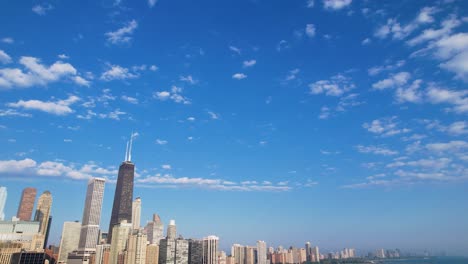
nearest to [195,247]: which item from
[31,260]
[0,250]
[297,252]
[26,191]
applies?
[31,260]

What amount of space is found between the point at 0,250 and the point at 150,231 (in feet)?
293

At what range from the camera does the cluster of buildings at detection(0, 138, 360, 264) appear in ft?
340

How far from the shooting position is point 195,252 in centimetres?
12138

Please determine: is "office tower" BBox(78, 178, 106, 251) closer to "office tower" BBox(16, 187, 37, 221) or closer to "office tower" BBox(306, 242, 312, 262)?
"office tower" BBox(16, 187, 37, 221)

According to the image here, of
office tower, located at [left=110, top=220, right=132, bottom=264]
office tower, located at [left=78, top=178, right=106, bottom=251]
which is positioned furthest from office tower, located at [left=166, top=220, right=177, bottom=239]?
office tower, located at [left=110, top=220, right=132, bottom=264]

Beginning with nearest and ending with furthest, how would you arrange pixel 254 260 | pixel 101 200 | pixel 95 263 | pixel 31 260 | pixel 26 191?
1. pixel 31 260
2. pixel 95 263
3. pixel 254 260
4. pixel 26 191
5. pixel 101 200

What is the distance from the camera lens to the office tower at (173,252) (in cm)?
11066

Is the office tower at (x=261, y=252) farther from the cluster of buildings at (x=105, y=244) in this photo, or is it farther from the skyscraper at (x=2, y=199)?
the skyscraper at (x=2, y=199)

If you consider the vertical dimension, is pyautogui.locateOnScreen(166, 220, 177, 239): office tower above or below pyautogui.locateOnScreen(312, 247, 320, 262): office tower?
above

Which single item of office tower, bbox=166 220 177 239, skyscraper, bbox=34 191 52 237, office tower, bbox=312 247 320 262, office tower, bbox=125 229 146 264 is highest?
skyscraper, bbox=34 191 52 237

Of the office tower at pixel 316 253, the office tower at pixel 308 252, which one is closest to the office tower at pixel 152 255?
the office tower at pixel 308 252

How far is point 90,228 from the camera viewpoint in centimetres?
16925

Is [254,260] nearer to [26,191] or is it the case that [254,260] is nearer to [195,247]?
[195,247]

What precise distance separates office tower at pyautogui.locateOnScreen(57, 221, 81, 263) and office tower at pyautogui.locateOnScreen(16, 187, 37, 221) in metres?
21.0
